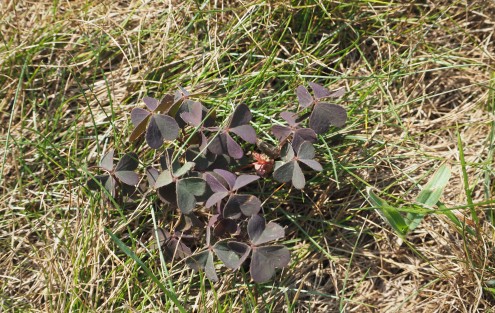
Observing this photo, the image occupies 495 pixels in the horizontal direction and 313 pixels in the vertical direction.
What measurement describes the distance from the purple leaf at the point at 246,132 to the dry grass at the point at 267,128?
9.7 inches

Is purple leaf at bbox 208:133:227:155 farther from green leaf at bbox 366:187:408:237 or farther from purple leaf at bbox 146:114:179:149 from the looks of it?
green leaf at bbox 366:187:408:237

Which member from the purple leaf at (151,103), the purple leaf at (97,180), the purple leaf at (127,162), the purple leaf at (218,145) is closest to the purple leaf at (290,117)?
the purple leaf at (218,145)

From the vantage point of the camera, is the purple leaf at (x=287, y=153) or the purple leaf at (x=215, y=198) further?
the purple leaf at (x=287, y=153)

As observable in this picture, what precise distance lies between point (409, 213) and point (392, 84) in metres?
0.65

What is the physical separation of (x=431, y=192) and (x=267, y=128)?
73cm

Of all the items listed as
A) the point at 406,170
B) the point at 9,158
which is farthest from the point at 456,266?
the point at 9,158

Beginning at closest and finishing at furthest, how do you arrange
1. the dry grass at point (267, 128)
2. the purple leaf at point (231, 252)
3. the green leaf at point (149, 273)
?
1. the green leaf at point (149, 273)
2. the purple leaf at point (231, 252)
3. the dry grass at point (267, 128)

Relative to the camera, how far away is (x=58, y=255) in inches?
106

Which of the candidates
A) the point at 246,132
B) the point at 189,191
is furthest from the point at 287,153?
the point at 189,191

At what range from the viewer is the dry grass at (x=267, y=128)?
8.71 ft

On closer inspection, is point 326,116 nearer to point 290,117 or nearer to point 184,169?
point 290,117

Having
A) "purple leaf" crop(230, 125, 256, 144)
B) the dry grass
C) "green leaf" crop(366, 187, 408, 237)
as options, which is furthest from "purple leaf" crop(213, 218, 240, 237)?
"green leaf" crop(366, 187, 408, 237)

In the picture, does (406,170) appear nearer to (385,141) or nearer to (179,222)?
(385,141)

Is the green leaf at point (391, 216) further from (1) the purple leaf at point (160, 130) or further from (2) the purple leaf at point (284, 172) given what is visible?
(1) the purple leaf at point (160, 130)
